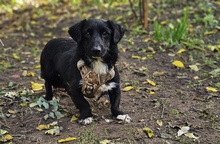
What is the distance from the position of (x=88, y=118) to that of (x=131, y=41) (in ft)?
11.1

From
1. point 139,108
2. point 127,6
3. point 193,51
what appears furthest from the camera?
point 127,6

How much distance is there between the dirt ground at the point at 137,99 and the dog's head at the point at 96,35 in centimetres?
81

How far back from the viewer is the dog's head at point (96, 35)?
4332 mm

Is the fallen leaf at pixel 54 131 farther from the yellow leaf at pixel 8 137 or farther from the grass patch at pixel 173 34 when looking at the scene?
the grass patch at pixel 173 34

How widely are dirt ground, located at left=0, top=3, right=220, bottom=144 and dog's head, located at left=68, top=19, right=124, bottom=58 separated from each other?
815 mm

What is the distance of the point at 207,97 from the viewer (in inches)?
207

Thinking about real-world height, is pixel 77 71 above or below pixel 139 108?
above

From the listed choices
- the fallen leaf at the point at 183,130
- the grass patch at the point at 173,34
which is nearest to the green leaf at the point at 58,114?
the fallen leaf at the point at 183,130

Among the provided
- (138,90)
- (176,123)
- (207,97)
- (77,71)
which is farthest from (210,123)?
(77,71)

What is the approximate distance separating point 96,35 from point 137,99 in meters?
1.20

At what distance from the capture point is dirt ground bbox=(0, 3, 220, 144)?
425 cm

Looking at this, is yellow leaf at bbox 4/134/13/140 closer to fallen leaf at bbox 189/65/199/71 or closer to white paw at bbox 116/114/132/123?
white paw at bbox 116/114/132/123

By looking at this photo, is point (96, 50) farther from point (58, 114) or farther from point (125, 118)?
point (58, 114)

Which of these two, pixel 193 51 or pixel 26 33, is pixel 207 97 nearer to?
pixel 193 51
